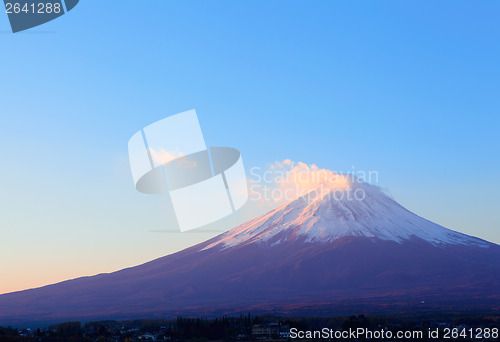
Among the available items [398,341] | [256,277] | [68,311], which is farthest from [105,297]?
[398,341]

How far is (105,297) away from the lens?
641 feet

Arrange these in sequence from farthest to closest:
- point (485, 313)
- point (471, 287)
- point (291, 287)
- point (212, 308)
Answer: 1. point (291, 287)
2. point (471, 287)
3. point (212, 308)
4. point (485, 313)

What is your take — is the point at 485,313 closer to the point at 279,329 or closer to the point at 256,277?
the point at 279,329

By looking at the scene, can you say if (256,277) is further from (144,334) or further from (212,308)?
(144,334)

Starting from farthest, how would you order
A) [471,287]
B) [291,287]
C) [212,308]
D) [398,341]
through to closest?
[291,287]
[471,287]
[212,308]
[398,341]

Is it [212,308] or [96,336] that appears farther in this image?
[212,308]

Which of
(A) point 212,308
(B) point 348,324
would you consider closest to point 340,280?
(A) point 212,308

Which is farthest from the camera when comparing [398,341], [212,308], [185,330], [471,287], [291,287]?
[291,287]

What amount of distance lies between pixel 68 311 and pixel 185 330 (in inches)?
3748

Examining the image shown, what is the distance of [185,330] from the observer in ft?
309

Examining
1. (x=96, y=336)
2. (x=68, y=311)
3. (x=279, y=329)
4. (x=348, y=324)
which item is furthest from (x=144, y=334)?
(x=68, y=311)

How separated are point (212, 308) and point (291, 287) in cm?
3753

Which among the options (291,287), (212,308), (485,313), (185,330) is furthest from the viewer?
(291,287)

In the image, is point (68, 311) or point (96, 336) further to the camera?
point (68, 311)
